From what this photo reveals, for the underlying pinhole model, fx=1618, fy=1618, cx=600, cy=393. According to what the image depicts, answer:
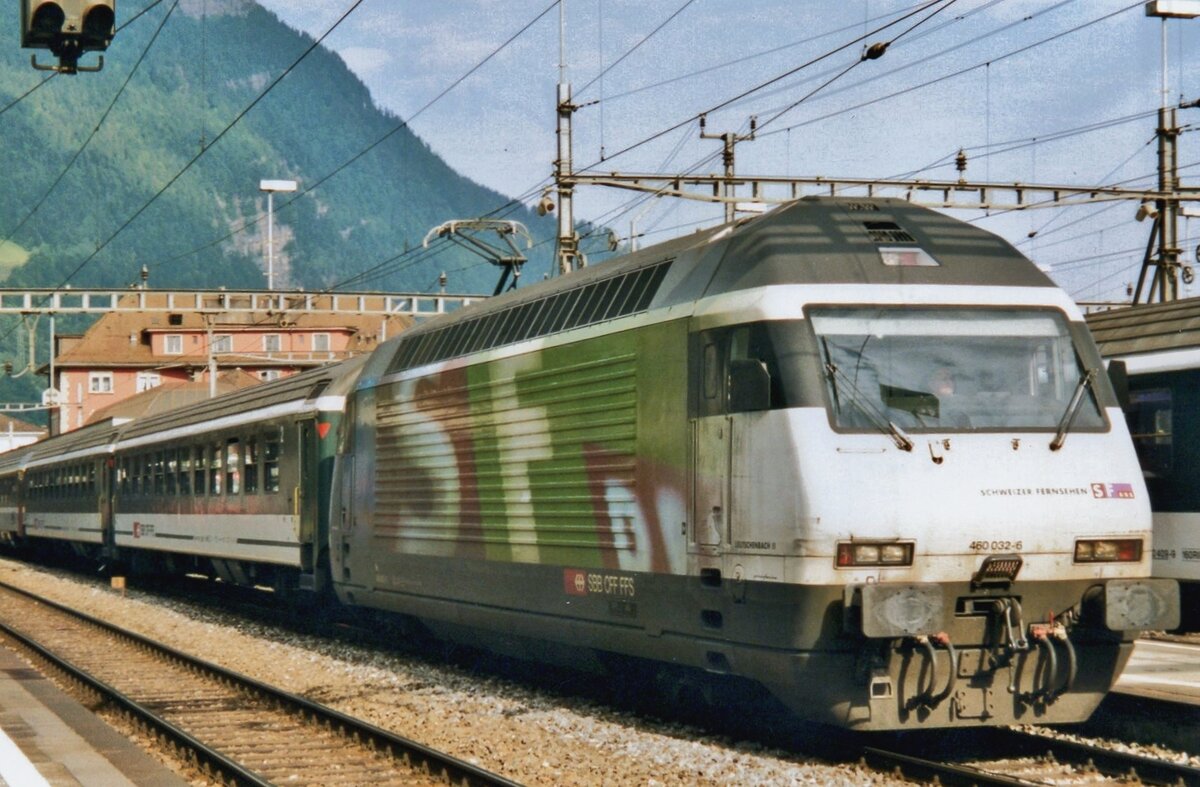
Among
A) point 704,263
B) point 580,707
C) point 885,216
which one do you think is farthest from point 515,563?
point 885,216

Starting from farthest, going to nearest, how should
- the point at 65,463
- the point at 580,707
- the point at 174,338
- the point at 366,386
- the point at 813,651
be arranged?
the point at 174,338, the point at 65,463, the point at 366,386, the point at 580,707, the point at 813,651

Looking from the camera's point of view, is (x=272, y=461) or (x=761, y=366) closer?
(x=761, y=366)

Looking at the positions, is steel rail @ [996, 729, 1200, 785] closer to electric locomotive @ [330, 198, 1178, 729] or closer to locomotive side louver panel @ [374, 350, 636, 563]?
electric locomotive @ [330, 198, 1178, 729]

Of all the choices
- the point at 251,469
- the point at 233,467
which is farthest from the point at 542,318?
the point at 233,467

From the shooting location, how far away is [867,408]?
979 cm

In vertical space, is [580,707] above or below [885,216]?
below

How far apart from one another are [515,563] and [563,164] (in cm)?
1279

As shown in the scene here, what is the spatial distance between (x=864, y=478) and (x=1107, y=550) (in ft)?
5.45

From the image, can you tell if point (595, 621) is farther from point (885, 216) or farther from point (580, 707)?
point (885, 216)

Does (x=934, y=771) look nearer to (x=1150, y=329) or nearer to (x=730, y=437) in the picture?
(x=730, y=437)

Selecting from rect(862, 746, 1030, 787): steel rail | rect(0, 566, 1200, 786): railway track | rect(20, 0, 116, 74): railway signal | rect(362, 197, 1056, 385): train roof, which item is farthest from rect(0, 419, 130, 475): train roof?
rect(862, 746, 1030, 787): steel rail

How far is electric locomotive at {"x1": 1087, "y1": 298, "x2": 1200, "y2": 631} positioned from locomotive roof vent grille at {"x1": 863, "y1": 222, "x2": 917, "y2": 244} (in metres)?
5.08

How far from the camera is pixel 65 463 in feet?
124

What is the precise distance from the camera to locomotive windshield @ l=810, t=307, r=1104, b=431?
9844 mm
